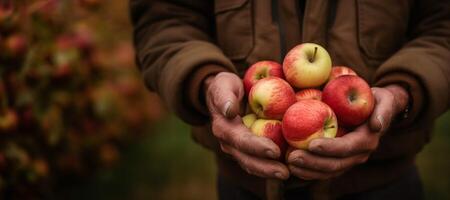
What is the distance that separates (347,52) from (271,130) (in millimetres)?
332

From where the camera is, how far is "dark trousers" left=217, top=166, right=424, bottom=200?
71.6 inches

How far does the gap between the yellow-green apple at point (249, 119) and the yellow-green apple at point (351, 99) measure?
21 centimetres

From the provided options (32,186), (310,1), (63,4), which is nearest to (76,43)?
(63,4)

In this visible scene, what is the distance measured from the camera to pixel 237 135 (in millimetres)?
1532

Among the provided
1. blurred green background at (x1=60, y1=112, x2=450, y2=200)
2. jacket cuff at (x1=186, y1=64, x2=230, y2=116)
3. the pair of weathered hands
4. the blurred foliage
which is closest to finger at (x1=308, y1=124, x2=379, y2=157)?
the pair of weathered hands

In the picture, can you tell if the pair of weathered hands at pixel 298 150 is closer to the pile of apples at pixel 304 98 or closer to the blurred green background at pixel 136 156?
the pile of apples at pixel 304 98

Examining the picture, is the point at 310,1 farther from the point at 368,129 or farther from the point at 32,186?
the point at 32,186

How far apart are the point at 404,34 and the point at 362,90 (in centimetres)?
36

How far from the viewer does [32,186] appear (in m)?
3.14

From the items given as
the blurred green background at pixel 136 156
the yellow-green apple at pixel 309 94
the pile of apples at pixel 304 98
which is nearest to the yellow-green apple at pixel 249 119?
the pile of apples at pixel 304 98

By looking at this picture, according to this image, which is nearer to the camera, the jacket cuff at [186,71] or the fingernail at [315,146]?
the fingernail at [315,146]

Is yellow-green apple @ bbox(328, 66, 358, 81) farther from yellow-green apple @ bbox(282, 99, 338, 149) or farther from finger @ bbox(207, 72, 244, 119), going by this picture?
finger @ bbox(207, 72, 244, 119)

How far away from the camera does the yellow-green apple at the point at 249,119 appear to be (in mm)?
1678

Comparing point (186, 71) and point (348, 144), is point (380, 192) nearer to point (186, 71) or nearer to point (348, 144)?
point (348, 144)
